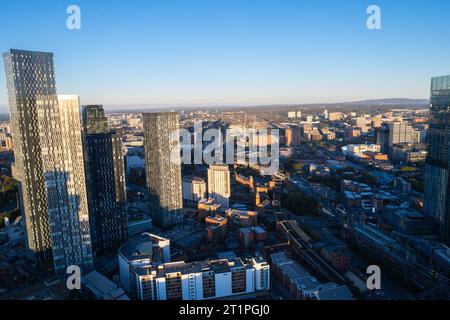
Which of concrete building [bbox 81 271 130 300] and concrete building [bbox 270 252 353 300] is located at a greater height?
concrete building [bbox 81 271 130 300]

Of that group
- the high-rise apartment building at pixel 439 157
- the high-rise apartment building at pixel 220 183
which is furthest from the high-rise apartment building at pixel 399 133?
the high-rise apartment building at pixel 220 183

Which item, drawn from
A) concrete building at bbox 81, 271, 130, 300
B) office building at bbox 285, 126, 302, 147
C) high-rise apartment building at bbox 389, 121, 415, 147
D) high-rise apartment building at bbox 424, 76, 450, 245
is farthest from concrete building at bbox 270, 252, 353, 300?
office building at bbox 285, 126, 302, 147

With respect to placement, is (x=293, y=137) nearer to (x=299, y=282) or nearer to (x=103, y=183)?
(x=103, y=183)

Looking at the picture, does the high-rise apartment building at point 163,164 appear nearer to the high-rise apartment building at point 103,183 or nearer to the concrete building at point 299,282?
the high-rise apartment building at point 103,183

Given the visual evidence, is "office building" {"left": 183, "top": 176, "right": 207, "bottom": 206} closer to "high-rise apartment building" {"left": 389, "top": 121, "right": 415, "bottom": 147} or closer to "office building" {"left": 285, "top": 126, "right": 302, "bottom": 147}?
"office building" {"left": 285, "top": 126, "right": 302, "bottom": 147}

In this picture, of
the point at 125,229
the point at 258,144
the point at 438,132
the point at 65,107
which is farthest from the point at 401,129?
the point at 65,107

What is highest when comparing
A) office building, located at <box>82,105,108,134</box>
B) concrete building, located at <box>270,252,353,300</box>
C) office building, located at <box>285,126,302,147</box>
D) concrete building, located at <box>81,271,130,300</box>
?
office building, located at <box>82,105,108,134</box>

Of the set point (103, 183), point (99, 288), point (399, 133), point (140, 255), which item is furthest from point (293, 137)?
point (99, 288)
